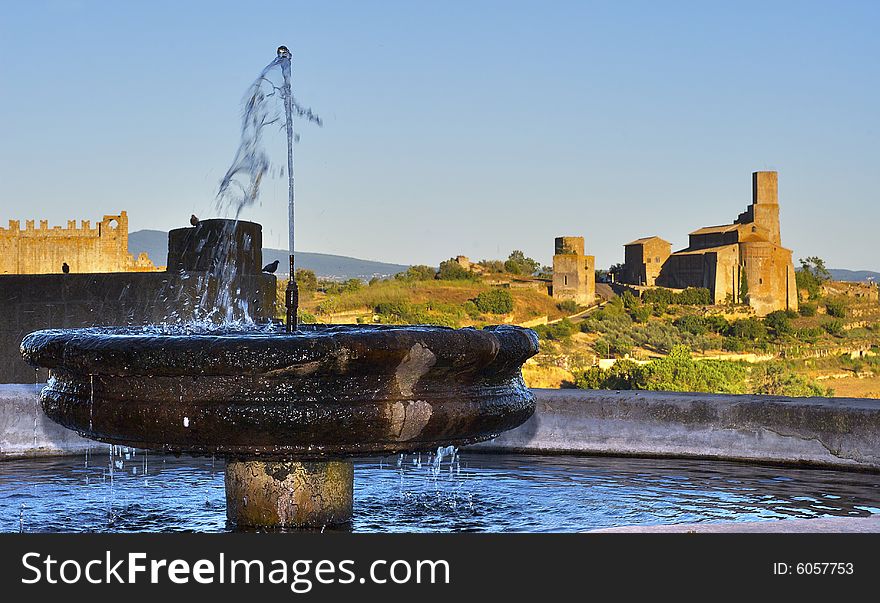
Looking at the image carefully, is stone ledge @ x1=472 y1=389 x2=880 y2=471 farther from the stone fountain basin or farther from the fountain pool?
the stone fountain basin

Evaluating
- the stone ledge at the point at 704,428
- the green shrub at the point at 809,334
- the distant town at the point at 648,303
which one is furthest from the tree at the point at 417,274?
the stone ledge at the point at 704,428

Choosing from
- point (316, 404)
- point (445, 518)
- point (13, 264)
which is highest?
point (13, 264)

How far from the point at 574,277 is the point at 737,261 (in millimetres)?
14360

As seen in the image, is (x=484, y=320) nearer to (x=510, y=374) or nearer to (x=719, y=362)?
(x=719, y=362)

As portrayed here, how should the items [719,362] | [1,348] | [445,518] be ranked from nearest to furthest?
1. [445,518]
2. [1,348]
3. [719,362]

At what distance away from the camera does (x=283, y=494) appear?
4539 millimetres

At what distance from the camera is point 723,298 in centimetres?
10450

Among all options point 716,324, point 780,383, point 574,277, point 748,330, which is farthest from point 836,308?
point 780,383

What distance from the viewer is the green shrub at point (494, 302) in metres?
89.9

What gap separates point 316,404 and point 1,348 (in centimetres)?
633

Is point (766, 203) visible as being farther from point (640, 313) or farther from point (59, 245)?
point (59, 245)

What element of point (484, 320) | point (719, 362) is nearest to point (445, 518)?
point (719, 362)

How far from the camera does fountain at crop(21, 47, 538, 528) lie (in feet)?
12.8

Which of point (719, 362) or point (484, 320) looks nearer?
point (719, 362)
